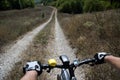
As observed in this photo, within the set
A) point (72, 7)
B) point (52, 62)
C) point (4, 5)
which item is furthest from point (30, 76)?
point (72, 7)

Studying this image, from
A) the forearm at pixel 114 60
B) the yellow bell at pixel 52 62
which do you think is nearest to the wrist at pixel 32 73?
the yellow bell at pixel 52 62

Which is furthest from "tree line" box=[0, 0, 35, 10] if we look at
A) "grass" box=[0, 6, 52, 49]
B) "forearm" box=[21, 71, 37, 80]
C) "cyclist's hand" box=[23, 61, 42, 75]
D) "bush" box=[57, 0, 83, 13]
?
"forearm" box=[21, 71, 37, 80]

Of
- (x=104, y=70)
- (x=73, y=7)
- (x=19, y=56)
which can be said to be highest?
(x=104, y=70)

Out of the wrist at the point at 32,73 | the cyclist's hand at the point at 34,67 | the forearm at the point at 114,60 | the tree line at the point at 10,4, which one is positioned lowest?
the tree line at the point at 10,4

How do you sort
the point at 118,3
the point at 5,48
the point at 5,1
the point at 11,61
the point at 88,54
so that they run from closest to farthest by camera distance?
1. the point at 88,54
2. the point at 11,61
3. the point at 5,48
4. the point at 118,3
5. the point at 5,1

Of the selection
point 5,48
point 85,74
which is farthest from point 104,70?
point 5,48

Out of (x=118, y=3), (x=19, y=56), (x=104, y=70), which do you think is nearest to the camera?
(x=104, y=70)

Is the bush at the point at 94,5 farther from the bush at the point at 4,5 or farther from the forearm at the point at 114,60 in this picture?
the forearm at the point at 114,60

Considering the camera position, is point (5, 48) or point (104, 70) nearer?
point (104, 70)

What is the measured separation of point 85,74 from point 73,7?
65.7 meters

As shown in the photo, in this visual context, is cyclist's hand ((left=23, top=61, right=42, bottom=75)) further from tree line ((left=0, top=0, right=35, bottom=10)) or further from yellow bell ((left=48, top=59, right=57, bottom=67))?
tree line ((left=0, top=0, right=35, bottom=10))

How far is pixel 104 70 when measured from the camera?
825 cm

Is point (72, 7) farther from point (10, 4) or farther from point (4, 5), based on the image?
point (4, 5)

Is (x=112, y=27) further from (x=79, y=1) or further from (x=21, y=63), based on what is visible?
(x=79, y=1)
